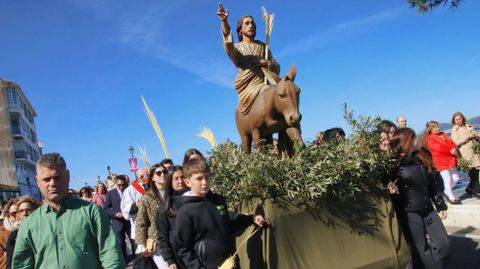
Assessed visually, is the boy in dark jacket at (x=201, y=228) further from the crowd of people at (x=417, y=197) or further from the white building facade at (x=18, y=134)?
the white building facade at (x=18, y=134)

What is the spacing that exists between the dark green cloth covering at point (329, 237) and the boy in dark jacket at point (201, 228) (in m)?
0.39

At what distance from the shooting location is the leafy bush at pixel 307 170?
12.2ft

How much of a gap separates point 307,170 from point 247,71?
2047 mm

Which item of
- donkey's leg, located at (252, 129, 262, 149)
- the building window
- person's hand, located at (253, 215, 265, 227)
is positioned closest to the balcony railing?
the building window

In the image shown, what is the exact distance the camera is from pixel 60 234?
2557 millimetres

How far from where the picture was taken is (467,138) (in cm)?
809

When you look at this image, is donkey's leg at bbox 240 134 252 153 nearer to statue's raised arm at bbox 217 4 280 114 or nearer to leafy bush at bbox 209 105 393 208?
statue's raised arm at bbox 217 4 280 114

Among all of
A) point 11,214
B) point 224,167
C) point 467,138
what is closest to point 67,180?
point 224,167

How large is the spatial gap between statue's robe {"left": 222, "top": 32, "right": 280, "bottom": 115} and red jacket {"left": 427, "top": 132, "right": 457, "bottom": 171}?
4.01m

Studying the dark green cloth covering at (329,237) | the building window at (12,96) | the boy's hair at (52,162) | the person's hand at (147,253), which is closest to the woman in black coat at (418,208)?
the dark green cloth covering at (329,237)

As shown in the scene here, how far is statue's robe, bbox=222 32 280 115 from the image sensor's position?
5277mm

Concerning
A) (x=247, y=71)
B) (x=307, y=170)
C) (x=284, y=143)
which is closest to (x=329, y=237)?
(x=307, y=170)

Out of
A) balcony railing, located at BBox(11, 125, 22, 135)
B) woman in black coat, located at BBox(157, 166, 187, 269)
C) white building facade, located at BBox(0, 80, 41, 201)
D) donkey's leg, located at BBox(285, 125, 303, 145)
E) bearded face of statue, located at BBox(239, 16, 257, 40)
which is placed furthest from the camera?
balcony railing, located at BBox(11, 125, 22, 135)

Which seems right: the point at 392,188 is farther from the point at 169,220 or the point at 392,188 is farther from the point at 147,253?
the point at 147,253
